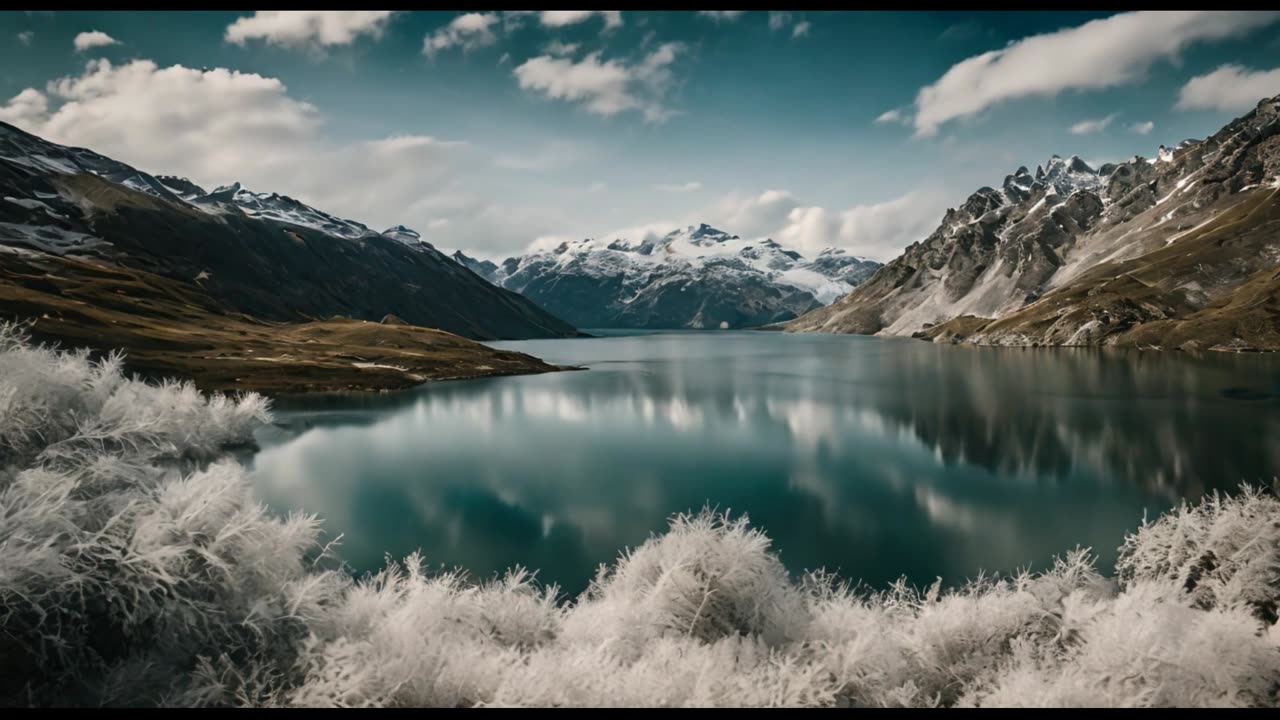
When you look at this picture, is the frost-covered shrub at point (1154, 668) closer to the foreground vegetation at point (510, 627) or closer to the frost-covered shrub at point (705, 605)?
the foreground vegetation at point (510, 627)

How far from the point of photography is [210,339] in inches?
4692

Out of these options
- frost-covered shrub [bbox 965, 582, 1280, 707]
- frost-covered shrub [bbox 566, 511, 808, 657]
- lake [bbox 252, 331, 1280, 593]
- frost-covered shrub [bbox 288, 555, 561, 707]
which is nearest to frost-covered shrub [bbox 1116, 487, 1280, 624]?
frost-covered shrub [bbox 965, 582, 1280, 707]

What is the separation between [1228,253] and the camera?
632ft

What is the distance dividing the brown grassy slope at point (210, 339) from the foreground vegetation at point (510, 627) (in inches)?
3312

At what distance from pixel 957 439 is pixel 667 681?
5158cm

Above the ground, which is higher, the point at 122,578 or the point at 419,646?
the point at 122,578

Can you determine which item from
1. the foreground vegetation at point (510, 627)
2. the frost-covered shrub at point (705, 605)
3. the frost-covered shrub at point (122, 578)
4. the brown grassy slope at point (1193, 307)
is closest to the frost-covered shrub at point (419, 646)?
the foreground vegetation at point (510, 627)

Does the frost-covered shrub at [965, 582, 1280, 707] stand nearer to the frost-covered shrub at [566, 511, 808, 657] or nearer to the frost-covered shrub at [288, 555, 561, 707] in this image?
the frost-covered shrub at [566, 511, 808, 657]

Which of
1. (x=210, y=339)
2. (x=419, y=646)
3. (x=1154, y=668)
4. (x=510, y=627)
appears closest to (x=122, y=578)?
(x=419, y=646)

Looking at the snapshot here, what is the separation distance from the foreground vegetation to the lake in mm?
7937

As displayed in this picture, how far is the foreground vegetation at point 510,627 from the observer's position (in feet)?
46.2

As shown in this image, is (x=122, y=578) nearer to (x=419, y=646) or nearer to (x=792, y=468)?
(x=419, y=646)

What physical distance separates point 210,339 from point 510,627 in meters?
129

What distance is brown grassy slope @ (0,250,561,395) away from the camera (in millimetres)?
96750
